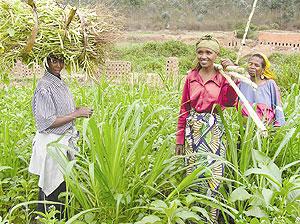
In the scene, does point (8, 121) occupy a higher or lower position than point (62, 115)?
lower

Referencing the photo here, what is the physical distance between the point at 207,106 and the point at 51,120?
87 cm

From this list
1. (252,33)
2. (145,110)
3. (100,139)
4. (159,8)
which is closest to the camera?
(100,139)

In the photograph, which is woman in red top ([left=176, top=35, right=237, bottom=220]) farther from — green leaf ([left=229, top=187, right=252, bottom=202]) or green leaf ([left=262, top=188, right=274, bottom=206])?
green leaf ([left=262, top=188, right=274, bottom=206])

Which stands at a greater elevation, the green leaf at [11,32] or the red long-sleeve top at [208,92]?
the green leaf at [11,32]

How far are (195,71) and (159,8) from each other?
2746 cm

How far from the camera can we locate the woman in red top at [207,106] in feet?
8.82

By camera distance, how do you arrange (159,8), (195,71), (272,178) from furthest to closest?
(159,8) < (195,71) < (272,178)

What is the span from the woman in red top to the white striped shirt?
0.73 meters

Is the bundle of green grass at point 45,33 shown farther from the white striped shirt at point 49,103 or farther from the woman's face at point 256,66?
the woman's face at point 256,66

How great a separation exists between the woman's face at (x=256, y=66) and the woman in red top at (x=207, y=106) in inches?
29.4

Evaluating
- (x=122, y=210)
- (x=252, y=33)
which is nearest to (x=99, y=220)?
(x=122, y=210)

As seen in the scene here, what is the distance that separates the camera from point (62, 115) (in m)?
2.72

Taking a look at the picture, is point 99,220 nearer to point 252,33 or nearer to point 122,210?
point 122,210

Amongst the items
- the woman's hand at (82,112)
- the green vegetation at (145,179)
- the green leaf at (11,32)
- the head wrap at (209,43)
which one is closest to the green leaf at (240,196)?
the green vegetation at (145,179)
